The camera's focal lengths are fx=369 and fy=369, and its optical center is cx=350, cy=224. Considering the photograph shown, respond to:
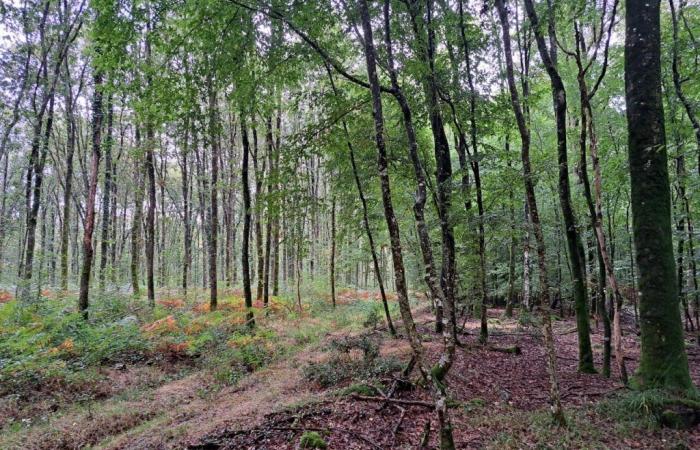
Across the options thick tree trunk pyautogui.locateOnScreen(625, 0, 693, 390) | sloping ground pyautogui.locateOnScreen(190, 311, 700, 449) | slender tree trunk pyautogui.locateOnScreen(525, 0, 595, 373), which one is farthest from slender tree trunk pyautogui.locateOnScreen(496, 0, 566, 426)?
slender tree trunk pyautogui.locateOnScreen(525, 0, 595, 373)

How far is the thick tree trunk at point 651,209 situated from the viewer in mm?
5656

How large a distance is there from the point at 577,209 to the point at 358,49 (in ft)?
39.7

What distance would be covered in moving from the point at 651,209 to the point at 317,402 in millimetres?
6506

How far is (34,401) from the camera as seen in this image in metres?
8.31

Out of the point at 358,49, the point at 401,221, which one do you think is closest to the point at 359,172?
the point at 358,49

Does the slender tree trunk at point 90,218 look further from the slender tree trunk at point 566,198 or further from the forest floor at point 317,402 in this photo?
the slender tree trunk at point 566,198

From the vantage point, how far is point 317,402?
665 centimetres

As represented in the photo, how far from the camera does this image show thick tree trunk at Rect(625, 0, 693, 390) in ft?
18.6

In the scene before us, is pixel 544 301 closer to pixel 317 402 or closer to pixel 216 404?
pixel 317 402

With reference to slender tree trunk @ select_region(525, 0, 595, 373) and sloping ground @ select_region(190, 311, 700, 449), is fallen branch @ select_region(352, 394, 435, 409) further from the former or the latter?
slender tree trunk @ select_region(525, 0, 595, 373)

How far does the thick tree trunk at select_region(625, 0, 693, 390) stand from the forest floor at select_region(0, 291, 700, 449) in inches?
32.9

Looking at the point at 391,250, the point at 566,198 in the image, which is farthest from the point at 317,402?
the point at 566,198

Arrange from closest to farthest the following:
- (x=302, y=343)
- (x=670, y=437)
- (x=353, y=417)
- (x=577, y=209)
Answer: (x=670, y=437), (x=353, y=417), (x=302, y=343), (x=577, y=209)

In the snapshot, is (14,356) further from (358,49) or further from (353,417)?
(358,49)
